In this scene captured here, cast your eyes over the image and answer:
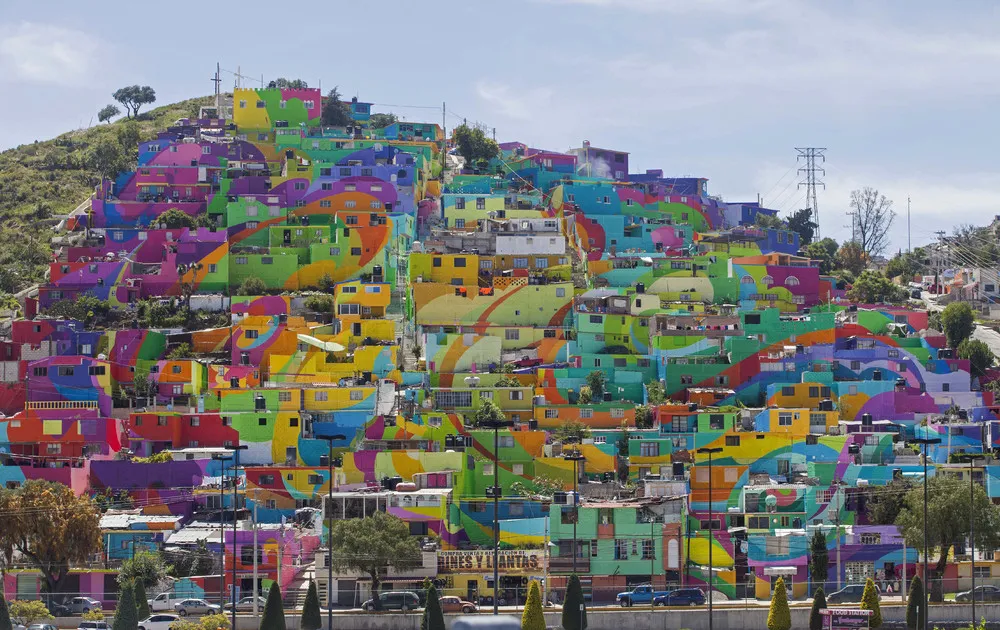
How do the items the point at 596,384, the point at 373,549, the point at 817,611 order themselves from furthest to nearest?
the point at 596,384 → the point at 373,549 → the point at 817,611

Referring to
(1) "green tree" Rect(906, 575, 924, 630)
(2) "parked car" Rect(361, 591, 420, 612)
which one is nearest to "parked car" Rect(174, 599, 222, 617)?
(2) "parked car" Rect(361, 591, 420, 612)

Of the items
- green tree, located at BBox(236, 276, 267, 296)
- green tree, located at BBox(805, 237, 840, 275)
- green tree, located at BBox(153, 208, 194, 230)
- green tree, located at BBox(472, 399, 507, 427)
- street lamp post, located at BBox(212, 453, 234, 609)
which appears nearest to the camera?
street lamp post, located at BBox(212, 453, 234, 609)

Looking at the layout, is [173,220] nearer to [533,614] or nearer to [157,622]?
[157,622]

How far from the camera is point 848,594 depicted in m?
55.3

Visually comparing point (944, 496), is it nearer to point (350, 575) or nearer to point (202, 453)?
point (350, 575)

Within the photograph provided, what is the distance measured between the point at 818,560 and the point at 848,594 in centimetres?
155

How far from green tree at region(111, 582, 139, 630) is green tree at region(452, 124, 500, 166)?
61840 millimetres

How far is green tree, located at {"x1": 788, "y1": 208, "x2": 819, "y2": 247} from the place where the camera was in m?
112

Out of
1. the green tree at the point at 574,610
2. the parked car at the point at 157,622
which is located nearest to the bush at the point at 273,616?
the parked car at the point at 157,622

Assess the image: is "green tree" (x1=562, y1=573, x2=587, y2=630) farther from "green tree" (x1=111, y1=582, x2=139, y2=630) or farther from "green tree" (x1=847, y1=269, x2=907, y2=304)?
"green tree" (x1=847, y1=269, x2=907, y2=304)

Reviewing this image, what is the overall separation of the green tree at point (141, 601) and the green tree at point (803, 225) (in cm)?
6691

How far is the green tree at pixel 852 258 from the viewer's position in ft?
346

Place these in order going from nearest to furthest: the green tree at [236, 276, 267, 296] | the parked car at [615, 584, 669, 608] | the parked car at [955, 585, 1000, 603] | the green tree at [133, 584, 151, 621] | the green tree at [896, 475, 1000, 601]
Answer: the green tree at [133, 584, 151, 621], the parked car at [615, 584, 669, 608], the parked car at [955, 585, 1000, 603], the green tree at [896, 475, 1000, 601], the green tree at [236, 276, 267, 296]

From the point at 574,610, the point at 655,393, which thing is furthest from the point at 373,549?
the point at 655,393
